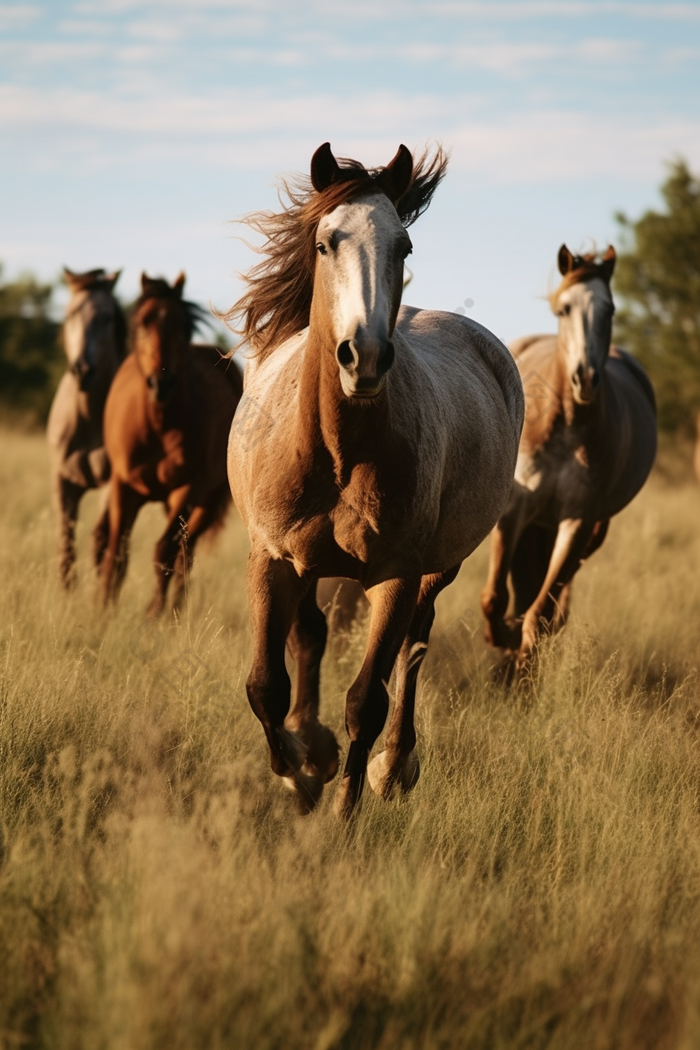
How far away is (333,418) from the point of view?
361 centimetres

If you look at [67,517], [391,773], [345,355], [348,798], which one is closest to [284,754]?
[348,798]

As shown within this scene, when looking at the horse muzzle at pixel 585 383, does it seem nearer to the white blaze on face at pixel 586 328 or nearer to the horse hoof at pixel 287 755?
the white blaze on face at pixel 586 328

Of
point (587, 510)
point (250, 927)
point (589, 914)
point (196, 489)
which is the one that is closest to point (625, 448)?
point (587, 510)

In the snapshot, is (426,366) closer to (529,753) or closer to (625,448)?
(529,753)

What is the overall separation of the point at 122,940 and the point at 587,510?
5074 millimetres

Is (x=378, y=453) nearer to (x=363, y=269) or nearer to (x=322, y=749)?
(x=363, y=269)

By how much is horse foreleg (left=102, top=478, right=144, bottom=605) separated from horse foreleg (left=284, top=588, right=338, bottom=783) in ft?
8.27

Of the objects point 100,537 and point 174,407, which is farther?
point 100,537

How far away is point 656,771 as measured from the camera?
14.1 ft

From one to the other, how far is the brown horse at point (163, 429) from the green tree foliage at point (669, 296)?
17160mm

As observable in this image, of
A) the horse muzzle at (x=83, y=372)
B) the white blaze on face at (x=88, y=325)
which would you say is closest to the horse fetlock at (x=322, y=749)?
the horse muzzle at (x=83, y=372)

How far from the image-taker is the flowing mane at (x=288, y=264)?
411cm

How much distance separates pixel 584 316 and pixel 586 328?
84 millimetres

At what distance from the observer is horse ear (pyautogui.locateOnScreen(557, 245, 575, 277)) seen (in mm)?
6910
